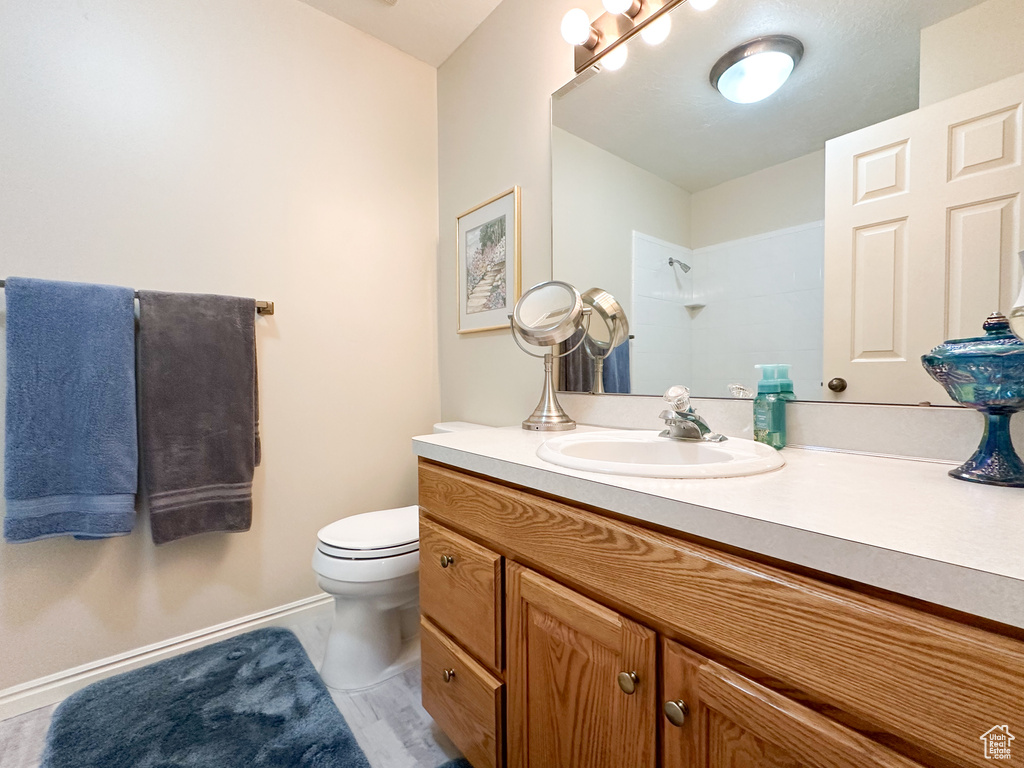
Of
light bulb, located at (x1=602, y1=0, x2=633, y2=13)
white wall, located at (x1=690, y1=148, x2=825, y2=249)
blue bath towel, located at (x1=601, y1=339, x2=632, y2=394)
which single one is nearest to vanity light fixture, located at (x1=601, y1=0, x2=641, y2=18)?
light bulb, located at (x1=602, y1=0, x2=633, y2=13)

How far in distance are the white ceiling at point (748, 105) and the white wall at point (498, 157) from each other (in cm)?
20

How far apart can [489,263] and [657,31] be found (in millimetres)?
903

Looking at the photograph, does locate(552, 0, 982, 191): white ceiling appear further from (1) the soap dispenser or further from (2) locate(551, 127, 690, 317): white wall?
(1) the soap dispenser

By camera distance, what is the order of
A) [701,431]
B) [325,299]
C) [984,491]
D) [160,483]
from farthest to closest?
[325,299]
[160,483]
[701,431]
[984,491]

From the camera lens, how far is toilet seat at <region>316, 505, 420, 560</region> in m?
1.32

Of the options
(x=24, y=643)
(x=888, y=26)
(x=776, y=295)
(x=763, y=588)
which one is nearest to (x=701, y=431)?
(x=776, y=295)

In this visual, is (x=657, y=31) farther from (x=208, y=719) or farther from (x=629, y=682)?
(x=208, y=719)

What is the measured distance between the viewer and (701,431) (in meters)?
0.97

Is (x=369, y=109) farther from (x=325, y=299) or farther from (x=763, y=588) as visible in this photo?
(x=763, y=588)

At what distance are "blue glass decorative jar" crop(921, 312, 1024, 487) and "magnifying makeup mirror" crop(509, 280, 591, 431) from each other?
82 cm

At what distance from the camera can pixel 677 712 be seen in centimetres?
59

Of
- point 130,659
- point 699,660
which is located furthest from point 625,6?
point 130,659

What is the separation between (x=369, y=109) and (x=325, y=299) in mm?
849

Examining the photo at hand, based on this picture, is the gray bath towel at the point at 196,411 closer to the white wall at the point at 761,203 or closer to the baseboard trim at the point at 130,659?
the baseboard trim at the point at 130,659
